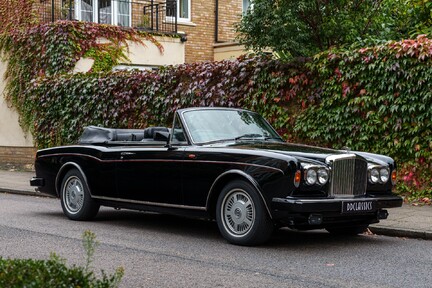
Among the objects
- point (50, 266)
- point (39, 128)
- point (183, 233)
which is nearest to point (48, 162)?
point (183, 233)

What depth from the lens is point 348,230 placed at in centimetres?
931

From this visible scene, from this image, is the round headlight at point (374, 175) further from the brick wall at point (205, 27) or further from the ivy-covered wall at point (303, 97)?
the brick wall at point (205, 27)

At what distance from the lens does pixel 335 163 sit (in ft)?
26.4

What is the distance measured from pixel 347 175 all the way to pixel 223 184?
1425 mm

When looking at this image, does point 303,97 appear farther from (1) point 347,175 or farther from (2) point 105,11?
(2) point 105,11

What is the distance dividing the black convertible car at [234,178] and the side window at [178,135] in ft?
0.05

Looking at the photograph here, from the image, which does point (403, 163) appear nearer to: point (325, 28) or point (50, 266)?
point (325, 28)

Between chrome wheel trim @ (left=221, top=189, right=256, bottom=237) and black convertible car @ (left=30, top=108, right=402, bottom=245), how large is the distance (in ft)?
0.04

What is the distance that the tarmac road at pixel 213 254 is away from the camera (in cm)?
648

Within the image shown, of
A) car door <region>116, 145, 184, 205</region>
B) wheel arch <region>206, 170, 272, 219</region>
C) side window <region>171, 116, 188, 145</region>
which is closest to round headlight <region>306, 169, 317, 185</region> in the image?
wheel arch <region>206, 170, 272, 219</region>

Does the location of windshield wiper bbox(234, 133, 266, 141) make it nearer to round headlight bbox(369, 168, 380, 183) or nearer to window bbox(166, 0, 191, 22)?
round headlight bbox(369, 168, 380, 183)

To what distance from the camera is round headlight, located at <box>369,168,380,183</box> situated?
8492mm

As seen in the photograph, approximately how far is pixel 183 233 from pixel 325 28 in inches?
250

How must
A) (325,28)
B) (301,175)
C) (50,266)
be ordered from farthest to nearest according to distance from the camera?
(325,28), (301,175), (50,266)
